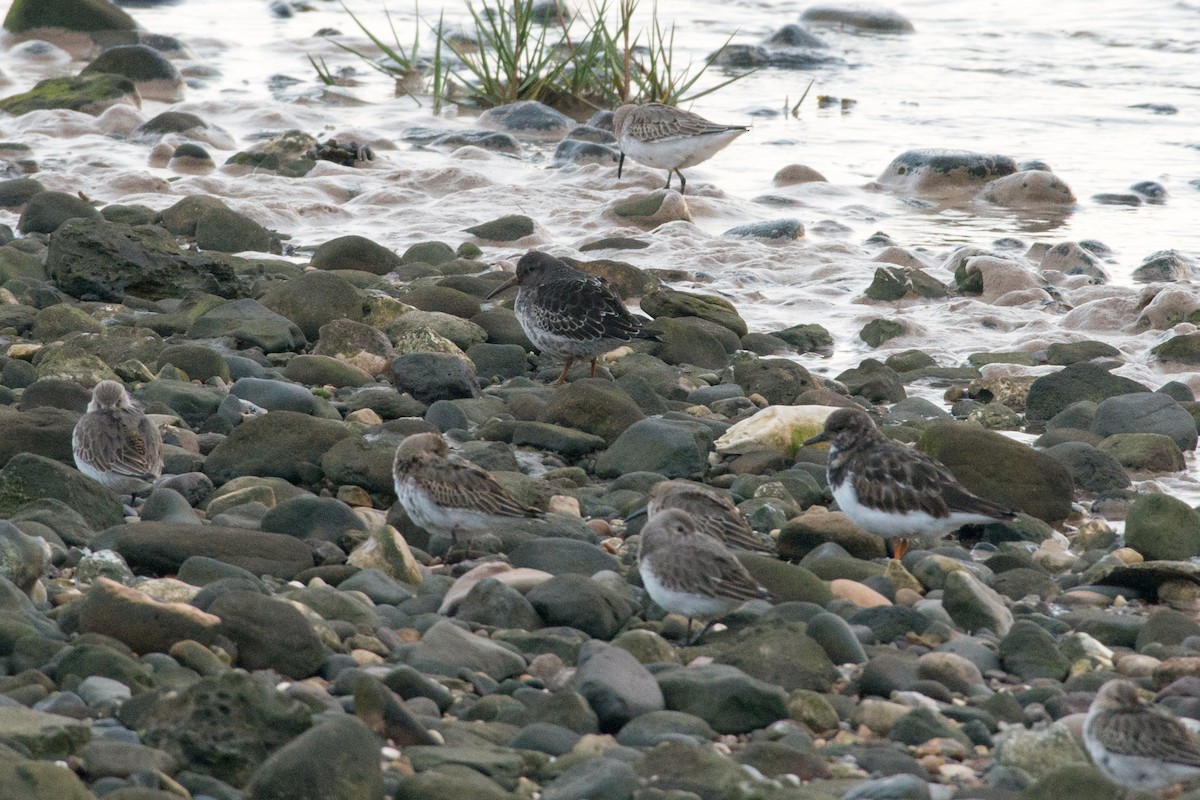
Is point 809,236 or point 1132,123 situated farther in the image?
point 1132,123

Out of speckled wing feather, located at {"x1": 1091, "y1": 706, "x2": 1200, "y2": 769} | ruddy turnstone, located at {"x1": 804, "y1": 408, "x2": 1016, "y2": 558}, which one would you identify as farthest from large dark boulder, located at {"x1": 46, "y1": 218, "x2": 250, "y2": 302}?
speckled wing feather, located at {"x1": 1091, "y1": 706, "x2": 1200, "y2": 769}

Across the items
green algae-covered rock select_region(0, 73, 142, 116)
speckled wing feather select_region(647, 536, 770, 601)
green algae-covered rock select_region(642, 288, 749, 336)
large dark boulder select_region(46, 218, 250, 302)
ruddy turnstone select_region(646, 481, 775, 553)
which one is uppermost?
speckled wing feather select_region(647, 536, 770, 601)

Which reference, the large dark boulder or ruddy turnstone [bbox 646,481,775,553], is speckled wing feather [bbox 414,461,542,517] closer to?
ruddy turnstone [bbox 646,481,775,553]

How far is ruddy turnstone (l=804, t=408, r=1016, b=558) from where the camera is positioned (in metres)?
6.67

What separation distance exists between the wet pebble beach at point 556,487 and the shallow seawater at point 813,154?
0.32ft

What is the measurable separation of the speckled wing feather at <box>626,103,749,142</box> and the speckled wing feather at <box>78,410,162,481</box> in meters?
8.58

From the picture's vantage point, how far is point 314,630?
5207 mm

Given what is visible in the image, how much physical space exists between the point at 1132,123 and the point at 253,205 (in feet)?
36.6

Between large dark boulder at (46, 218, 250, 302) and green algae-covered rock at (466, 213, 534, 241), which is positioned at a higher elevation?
large dark boulder at (46, 218, 250, 302)

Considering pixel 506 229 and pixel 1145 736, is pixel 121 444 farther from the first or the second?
pixel 506 229

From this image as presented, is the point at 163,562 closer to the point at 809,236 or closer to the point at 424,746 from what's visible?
the point at 424,746

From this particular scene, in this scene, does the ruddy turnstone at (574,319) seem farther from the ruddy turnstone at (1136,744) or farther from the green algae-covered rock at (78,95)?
the green algae-covered rock at (78,95)

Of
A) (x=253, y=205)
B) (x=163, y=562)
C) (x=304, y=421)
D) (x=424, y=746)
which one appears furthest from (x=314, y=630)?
(x=253, y=205)

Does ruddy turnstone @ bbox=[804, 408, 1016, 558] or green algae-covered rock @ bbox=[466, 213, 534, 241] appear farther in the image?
green algae-covered rock @ bbox=[466, 213, 534, 241]
